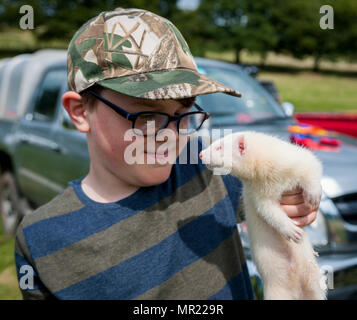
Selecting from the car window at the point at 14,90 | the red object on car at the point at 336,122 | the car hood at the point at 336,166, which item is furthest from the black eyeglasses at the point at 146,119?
the red object on car at the point at 336,122

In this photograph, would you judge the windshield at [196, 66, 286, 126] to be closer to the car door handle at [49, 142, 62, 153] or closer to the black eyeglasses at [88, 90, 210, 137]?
the car door handle at [49, 142, 62, 153]

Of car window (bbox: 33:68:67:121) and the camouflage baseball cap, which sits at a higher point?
the camouflage baseball cap

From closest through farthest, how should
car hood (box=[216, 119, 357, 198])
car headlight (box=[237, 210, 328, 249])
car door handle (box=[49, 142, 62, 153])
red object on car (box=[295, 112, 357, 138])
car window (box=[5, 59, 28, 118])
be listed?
car headlight (box=[237, 210, 328, 249]) < car hood (box=[216, 119, 357, 198]) < car door handle (box=[49, 142, 62, 153]) < car window (box=[5, 59, 28, 118]) < red object on car (box=[295, 112, 357, 138])

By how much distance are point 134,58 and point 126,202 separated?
0.52 meters

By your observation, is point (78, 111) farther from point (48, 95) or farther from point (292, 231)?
point (48, 95)

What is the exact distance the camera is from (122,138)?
139 centimetres

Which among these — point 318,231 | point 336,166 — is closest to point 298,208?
point 318,231

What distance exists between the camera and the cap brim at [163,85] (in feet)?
4.16

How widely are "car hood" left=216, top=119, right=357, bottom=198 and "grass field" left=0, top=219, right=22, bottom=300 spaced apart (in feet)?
8.90

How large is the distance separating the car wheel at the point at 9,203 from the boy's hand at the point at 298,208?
4.75m

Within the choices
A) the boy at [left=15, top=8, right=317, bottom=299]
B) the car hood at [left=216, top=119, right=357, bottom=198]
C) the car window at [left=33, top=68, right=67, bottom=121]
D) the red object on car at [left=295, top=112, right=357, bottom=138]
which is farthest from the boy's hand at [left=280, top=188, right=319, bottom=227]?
the red object on car at [left=295, top=112, right=357, bottom=138]

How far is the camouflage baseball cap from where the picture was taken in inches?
51.8

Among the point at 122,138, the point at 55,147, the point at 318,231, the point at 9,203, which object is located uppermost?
the point at 122,138

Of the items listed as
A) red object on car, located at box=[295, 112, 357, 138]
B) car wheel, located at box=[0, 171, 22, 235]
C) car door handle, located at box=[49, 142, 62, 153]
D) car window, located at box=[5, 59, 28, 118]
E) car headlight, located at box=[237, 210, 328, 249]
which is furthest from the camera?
red object on car, located at box=[295, 112, 357, 138]
